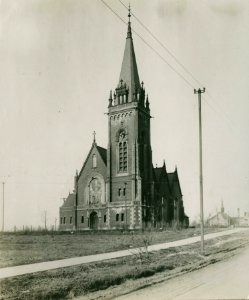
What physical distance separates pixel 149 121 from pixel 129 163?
24.6 ft

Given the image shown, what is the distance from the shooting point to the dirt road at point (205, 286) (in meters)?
10.4

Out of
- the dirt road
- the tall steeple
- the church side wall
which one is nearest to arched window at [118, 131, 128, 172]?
the church side wall

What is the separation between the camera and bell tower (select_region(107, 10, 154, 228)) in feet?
166

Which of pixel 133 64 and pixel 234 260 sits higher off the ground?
pixel 133 64

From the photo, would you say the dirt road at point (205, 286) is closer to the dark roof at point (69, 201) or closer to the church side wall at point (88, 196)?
the church side wall at point (88, 196)

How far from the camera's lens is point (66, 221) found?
191ft

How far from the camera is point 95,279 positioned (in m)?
11.8

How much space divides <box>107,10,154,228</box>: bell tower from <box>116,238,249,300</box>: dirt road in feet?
114

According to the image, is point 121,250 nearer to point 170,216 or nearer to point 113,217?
point 113,217

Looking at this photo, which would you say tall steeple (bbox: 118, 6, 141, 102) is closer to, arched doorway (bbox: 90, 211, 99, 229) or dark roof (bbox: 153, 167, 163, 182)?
dark roof (bbox: 153, 167, 163, 182)

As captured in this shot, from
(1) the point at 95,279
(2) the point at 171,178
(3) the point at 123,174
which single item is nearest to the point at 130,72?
(3) the point at 123,174

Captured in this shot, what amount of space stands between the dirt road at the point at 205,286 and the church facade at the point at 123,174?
3446 centimetres

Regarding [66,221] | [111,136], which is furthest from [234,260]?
[66,221]

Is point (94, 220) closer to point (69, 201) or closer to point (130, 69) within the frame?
point (69, 201)
